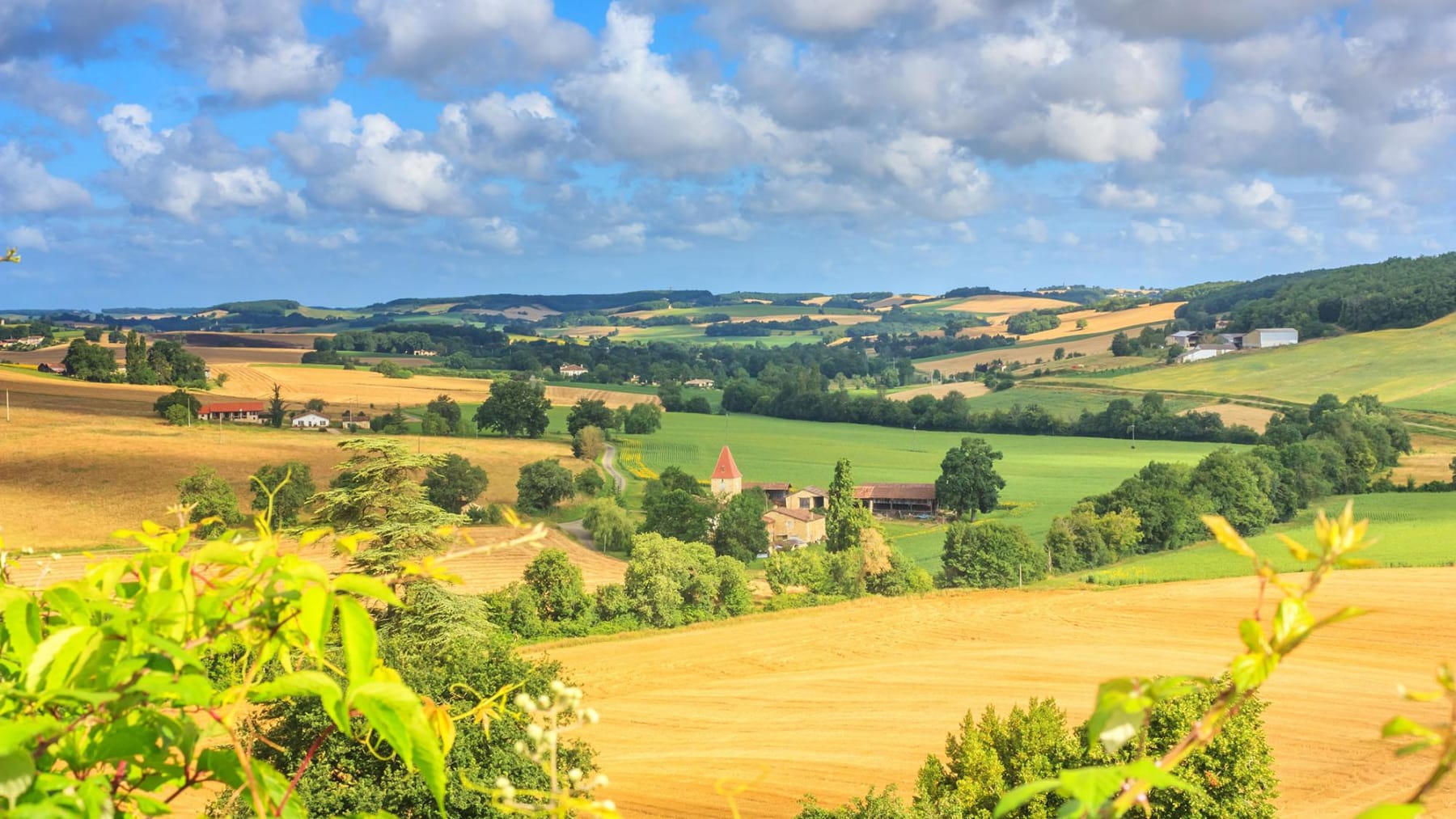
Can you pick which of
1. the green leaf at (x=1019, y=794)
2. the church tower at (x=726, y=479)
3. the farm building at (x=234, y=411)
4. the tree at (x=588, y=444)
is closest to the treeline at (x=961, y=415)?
the church tower at (x=726, y=479)

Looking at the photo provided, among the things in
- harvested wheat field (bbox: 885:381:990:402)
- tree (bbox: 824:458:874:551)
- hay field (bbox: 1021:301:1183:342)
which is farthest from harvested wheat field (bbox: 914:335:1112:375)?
tree (bbox: 824:458:874:551)

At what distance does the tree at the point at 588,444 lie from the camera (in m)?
69.0

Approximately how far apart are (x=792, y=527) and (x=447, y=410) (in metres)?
25.9

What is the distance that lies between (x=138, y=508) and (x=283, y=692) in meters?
53.1

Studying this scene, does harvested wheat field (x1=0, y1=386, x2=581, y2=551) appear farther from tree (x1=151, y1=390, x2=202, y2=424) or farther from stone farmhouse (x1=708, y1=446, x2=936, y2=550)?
stone farmhouse (x1=708, y1=446, x2=936, y2=550)

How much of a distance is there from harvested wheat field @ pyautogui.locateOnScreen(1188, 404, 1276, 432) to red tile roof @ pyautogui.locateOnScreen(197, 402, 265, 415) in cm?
6913

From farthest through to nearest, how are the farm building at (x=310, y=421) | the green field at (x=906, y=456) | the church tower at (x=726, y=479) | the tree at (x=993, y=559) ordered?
the farm building at (x=310, y=421), the church tower at (x=726, y=479), the green field at (x=906, y=456), the tree at (x=993, y=559)

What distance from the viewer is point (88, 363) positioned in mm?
71938

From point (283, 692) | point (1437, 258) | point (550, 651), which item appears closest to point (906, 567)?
point (550, 651)

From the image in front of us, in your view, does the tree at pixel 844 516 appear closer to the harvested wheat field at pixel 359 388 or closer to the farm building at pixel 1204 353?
the harvested wheat field at pixel 359 388

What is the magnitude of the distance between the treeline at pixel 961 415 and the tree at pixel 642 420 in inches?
838

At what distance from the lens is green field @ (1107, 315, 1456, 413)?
286 ft

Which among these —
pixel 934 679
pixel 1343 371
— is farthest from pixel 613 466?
pixel 1343 371

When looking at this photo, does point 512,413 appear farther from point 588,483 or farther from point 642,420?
point 642,420
